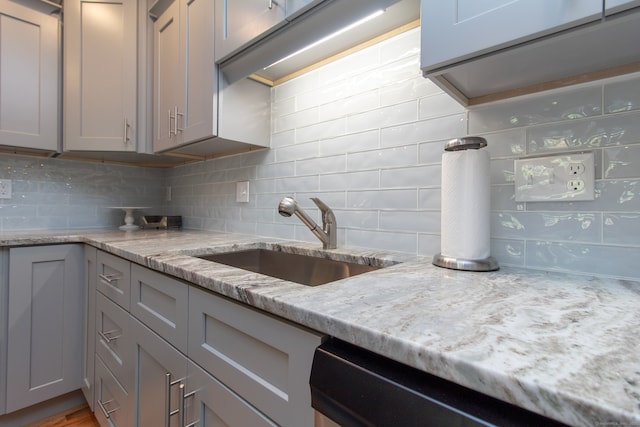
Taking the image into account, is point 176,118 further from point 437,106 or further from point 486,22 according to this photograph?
point 486,22

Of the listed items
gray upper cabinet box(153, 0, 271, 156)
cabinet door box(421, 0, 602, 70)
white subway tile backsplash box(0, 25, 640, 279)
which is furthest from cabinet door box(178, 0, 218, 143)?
cabinet door box(421, 0, 602, 70)

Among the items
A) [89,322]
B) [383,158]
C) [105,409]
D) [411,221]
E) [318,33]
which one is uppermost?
[318,33]

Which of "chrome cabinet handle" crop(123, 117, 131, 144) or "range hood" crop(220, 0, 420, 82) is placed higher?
"range hood" crop(220, 0, 420, 82)

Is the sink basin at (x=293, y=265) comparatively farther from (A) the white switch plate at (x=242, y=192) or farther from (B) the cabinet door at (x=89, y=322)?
(B) the cabinet door at (x=89, y=322)

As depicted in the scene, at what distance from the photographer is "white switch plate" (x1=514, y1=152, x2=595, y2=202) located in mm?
730

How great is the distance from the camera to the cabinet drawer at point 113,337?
1119 millimetres

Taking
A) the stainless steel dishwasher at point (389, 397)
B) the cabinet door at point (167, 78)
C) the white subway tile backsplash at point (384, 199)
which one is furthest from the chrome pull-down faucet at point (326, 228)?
the cabinet door at point (167, 78)

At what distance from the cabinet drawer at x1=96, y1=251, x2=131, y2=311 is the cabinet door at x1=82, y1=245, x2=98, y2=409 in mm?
105

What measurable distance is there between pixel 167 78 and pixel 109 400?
1.57 meters

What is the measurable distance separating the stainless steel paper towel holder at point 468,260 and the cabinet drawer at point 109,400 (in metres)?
1.20

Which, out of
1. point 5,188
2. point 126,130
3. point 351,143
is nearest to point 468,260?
point 351,143

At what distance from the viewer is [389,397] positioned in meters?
0.37

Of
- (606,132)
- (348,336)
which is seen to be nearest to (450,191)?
(606,132)

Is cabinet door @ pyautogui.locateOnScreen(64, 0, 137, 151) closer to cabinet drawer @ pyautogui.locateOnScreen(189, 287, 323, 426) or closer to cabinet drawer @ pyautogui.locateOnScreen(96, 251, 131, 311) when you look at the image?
cabinet drawer @ pyautogui.locateOnScreen(96, 251, 131, 311)
